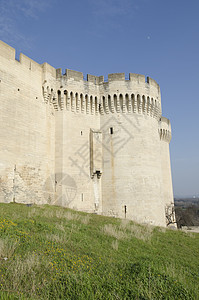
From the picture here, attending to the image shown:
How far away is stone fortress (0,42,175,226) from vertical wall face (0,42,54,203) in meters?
0.05

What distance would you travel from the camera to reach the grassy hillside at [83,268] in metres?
3.39

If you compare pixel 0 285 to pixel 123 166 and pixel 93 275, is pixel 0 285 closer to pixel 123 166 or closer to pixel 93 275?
pixel 93 275

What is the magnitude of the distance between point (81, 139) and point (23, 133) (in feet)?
13.6

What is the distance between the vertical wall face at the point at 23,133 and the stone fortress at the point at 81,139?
52 millimetres

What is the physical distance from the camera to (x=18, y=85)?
14.4 m

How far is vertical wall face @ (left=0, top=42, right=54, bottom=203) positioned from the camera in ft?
43.2

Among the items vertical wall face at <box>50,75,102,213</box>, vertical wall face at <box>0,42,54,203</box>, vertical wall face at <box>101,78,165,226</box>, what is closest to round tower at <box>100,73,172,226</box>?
vertical wall face at <box>101,78,165,226</box>

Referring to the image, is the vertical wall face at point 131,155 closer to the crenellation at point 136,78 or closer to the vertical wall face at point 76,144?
the crenellation at point 136,78

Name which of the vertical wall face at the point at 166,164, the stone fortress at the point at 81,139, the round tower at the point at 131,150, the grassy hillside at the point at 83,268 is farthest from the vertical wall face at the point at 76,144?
the grassy hillside at the point at 83,268

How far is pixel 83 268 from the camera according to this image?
13.5 ft

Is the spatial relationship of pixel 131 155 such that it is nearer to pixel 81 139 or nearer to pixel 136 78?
pixel 81 139

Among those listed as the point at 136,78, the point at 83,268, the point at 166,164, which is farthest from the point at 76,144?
the point at 83,268

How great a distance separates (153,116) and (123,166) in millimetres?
4791

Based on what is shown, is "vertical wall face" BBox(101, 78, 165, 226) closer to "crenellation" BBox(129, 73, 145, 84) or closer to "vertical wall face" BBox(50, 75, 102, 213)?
"crenellation" BBox(129, 73, 145, 84)
